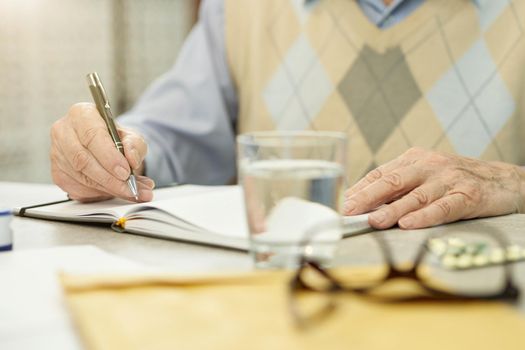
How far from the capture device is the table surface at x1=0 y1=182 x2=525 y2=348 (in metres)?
0.65

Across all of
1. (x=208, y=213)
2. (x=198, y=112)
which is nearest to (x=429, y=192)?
(x=208, y=213)

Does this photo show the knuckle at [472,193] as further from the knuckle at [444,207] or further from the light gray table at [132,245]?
the light gray table at [132,245]

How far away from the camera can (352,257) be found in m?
0.66

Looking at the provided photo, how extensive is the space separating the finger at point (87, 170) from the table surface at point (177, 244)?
0.09 metres

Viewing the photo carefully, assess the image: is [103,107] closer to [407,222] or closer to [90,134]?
[90,134]

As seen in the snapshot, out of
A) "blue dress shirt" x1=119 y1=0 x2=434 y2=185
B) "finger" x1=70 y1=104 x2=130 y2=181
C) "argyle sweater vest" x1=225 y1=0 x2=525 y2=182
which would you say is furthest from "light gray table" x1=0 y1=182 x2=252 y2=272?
"argyle sweater vest" x1=225 y1=0 x2=525 y2=182

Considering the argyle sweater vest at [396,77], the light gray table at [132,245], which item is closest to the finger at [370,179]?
the light gray table at [132,245]

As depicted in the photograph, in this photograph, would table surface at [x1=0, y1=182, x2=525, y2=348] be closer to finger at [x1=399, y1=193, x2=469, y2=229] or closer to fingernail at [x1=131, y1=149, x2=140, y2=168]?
finger at [x1=399, y1=193, x2=469, y2=229]

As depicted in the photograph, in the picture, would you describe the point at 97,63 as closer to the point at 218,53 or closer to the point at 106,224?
the point at 218,53

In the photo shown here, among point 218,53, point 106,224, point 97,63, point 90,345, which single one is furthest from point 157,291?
point 97,63

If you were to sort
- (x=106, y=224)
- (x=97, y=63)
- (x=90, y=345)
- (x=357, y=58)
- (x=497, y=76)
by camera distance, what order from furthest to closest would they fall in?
(x=97, y=63)
(x=357, y=58)
(x=497, y=76)
(x=106, y=224)
(x=90, y=345)

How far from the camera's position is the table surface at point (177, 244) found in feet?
2.13

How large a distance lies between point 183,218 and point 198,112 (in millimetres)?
865

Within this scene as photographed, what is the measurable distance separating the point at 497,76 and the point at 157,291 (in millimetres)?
1024
